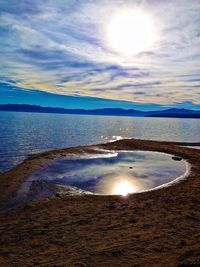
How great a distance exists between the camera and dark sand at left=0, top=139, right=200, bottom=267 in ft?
34.8

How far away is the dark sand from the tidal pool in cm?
247

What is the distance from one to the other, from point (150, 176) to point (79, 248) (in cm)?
1608

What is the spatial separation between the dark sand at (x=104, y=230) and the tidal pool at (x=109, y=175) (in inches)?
97.3

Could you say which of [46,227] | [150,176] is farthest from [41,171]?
[46,227]

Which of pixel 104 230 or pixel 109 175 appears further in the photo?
pixel 109 175

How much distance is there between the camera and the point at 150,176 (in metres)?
26.6

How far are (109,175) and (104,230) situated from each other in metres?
13.4

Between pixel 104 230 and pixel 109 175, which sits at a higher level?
pixel 104 230

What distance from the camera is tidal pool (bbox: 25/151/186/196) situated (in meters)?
22.5

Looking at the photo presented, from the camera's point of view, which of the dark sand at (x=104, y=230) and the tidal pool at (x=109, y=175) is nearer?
the dark sand at (x=104, y=230)

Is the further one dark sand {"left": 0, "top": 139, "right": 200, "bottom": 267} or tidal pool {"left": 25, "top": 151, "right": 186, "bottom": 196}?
tidal pool {"left": 25, "top": 151, "right": 186, "bottom": 196}

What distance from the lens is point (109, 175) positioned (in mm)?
26828

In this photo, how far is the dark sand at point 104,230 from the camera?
34.8 ft

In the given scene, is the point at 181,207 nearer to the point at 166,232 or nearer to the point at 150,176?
the point at 166,232
